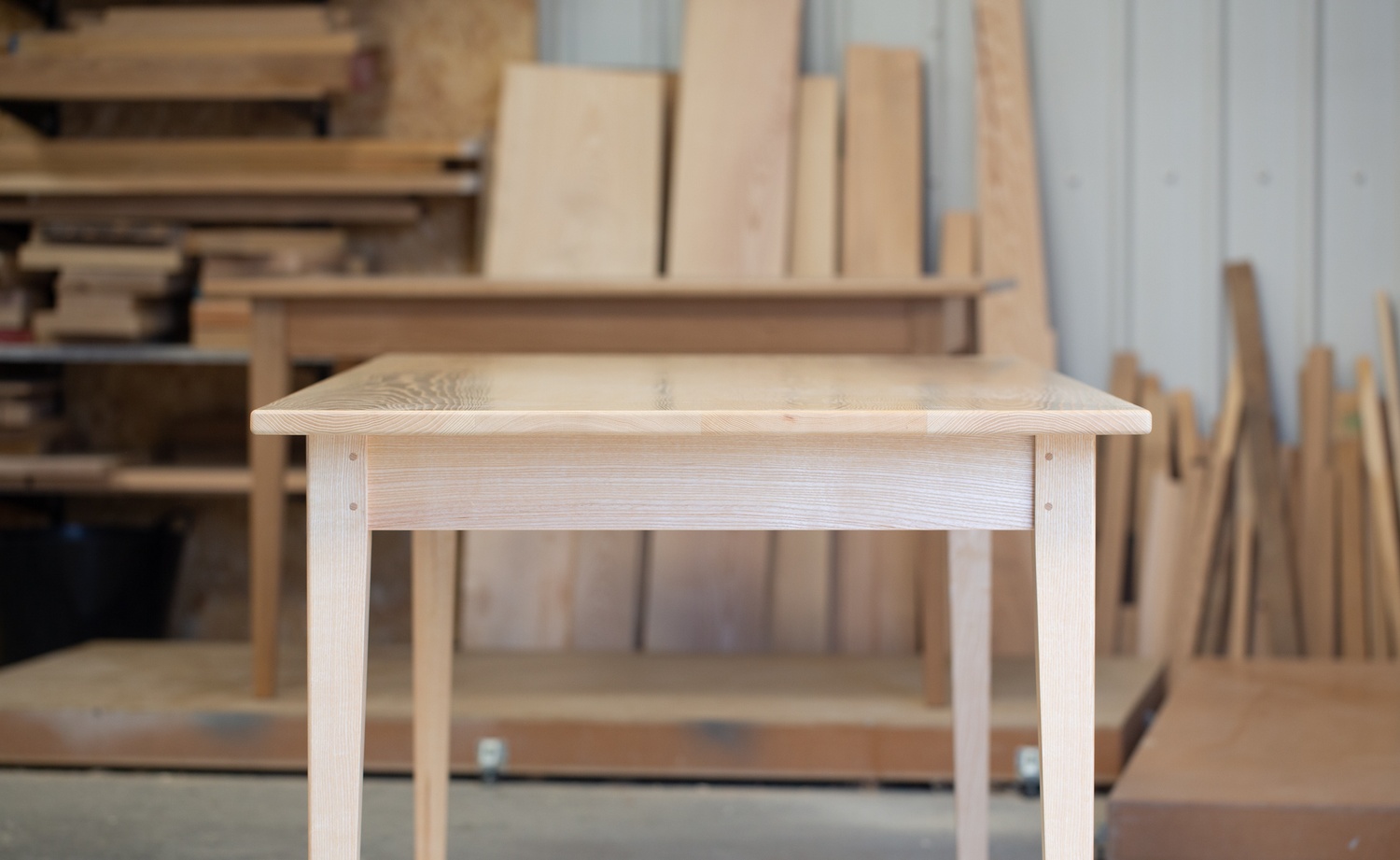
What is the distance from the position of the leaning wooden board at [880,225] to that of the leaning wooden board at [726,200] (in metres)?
0.17

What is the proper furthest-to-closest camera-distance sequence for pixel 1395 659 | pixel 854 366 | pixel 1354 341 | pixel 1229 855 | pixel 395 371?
1. pixel 1354 341
2. pixel 1395 659
3. pixel 1229 855
4. pixel 854 366
5. pixel 395 371

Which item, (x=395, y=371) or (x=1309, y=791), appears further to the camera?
(x=1309, y=791)

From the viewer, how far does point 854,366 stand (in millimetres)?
1941

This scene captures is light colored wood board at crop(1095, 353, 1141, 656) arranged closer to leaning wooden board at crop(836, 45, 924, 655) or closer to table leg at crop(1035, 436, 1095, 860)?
leaning wooden board at crop(836, 45, 924, 655)

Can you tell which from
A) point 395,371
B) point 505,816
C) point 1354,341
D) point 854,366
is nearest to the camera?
point 395,371

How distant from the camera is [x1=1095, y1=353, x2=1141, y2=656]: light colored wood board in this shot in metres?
3.21

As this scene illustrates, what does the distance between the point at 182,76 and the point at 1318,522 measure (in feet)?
9.65

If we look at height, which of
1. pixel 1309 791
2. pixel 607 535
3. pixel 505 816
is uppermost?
pixel 607 535

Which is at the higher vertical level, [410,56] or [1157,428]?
[410,56]

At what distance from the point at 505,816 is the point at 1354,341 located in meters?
2.32

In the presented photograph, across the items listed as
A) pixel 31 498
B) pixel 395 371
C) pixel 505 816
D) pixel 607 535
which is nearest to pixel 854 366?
pixel 395 371

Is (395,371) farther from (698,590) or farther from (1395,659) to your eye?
(1395,659)

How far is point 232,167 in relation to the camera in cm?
340

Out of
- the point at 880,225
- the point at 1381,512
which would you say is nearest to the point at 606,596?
the point at 880,225
